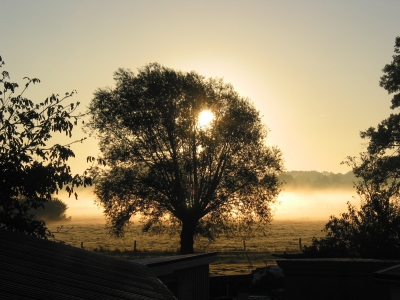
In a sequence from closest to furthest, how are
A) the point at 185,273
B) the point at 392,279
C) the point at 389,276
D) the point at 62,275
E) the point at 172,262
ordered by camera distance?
the point at 62,275, the point at 392,279, the point at 389,276, the point at 172,262, the point at 185,273

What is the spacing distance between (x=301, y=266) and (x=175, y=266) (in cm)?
608

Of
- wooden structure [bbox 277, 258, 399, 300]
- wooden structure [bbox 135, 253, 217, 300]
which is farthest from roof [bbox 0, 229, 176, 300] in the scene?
wooden structure [bbox 277, 258, 399, 300]

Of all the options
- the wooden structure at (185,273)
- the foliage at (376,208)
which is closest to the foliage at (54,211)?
the foliage at (376,208)

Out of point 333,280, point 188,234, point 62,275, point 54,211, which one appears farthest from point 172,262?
point 54,211

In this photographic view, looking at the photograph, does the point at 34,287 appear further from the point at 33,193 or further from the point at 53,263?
the point at 33,193

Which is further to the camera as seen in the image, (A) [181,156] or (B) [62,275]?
(A) [181,156]

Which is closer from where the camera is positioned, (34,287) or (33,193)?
(34,287)

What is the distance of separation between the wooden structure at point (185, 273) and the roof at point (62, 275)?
7.53 m

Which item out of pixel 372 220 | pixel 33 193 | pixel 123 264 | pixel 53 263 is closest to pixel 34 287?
pixel 53 263

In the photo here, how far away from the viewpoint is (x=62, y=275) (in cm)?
905

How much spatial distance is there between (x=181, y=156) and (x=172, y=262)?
20125mm

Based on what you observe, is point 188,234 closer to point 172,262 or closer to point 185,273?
point 185,273

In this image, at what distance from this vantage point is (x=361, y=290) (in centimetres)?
2312

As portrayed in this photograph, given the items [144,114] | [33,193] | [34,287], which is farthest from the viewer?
[144,114]
